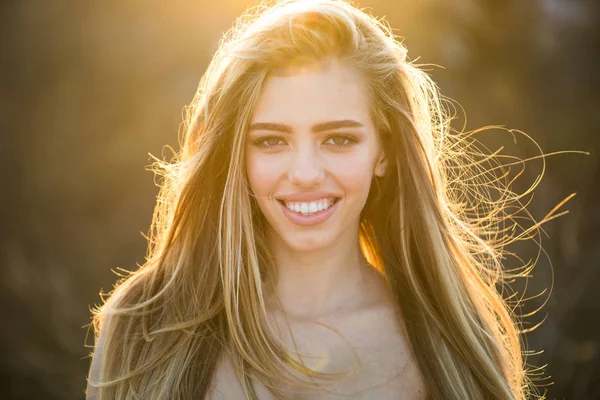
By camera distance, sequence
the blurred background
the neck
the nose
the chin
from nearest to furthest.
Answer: the nose
the chin
the neck
the blurred background

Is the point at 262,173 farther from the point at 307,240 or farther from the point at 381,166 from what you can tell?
the point at 381,166

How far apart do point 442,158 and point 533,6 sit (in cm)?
313

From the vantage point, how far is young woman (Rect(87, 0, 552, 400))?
2.71m

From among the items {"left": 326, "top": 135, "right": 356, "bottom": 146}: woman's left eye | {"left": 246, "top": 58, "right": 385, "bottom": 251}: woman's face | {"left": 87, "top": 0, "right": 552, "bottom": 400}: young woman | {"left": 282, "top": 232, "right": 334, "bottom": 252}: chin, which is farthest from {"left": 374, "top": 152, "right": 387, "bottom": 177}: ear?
{"left": 282, "top": 232, "right": 334, "bottom": 252}: chin

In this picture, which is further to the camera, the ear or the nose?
the ear

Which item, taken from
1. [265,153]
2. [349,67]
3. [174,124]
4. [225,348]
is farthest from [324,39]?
[174,124]

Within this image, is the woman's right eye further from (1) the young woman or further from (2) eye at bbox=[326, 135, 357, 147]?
(2) eye at bbox=[326, 135, 357, 147]

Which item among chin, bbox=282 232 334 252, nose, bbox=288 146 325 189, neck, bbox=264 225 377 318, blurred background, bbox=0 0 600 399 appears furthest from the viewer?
blurred background, bbox=0 0 600 399

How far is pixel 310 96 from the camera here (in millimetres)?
2643

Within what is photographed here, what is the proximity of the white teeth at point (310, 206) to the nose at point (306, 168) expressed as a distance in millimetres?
81

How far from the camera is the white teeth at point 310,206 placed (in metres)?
2.72

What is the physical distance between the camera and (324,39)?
9.21ft

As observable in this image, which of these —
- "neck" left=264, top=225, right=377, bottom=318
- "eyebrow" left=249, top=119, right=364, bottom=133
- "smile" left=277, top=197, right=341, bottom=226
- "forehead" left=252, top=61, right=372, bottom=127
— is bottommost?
"neck" left=264, top=225, right=377, bottom=318

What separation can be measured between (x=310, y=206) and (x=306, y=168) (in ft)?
0.53
